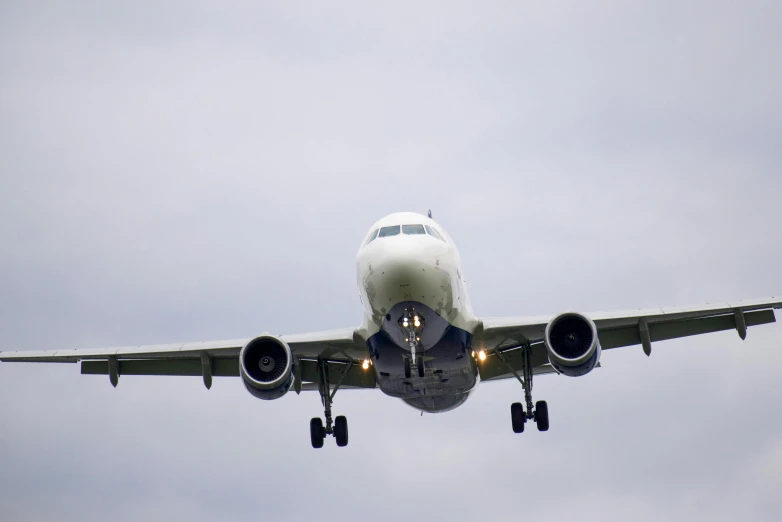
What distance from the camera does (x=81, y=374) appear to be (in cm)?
3156

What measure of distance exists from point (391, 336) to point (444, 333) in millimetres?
1409

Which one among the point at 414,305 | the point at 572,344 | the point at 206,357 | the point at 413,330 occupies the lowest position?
the point at 572,344

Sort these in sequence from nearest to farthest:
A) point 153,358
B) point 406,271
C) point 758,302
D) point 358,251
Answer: point 406,271, point 358,251, point 758,302, point 153,358

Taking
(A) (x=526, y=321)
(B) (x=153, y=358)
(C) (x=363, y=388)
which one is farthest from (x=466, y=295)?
(B) (x=153, y=358)

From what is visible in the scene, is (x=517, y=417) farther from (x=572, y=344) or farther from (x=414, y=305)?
(x=414, y=305)

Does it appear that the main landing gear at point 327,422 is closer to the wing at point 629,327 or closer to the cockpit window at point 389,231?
the wing at point 629,327

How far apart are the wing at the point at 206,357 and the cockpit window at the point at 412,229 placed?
4105 millimetres

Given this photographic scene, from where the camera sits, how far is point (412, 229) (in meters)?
25.2

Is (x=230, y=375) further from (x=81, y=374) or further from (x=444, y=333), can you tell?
(x=444, y=333)

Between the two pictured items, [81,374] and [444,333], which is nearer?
[444,333]

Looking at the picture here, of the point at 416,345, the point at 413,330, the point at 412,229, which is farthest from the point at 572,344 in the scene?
the point at 412,229

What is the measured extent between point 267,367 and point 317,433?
4.36 metres

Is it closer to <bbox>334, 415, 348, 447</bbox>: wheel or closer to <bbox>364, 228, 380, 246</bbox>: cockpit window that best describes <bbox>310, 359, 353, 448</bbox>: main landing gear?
<bbox>334, 415, 348, 447</bbox>: wheel

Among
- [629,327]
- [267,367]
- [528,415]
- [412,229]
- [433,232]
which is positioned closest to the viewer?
[412,229]
